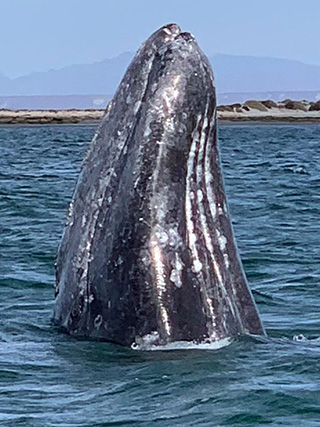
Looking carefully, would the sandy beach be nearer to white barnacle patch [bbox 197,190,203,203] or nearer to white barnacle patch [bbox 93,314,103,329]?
white barnacle patch [bbox 197,190,203,203]

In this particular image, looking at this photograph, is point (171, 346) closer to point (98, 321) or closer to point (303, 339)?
point (98, 321)

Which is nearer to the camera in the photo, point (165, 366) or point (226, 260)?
point (165, 366)

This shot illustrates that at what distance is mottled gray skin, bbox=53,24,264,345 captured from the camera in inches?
246

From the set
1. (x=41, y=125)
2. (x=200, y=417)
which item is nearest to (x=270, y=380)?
(x=200, y=417)

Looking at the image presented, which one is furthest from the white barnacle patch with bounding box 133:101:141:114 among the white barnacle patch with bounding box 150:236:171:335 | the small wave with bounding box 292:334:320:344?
the small wave with bounding box 292:334:320:344

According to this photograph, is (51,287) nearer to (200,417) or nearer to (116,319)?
(116,319)

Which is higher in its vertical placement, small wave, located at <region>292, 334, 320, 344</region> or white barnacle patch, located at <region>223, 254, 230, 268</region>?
white barnacle patch, located at <region>223, 254, 230, 268</region>

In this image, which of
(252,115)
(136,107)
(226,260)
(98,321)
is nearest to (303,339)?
(226,260)

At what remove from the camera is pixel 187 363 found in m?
6.13

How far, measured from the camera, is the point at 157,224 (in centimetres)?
634

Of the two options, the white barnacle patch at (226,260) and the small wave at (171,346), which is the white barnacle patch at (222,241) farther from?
the small wave at (171,346)

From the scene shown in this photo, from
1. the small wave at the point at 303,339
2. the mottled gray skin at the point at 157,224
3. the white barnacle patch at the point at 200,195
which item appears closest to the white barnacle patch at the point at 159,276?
the mottled gray skin at the point at 157,224

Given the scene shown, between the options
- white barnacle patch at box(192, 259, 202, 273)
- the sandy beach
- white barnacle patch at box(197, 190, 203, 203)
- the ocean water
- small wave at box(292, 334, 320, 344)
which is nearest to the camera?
the ocean water

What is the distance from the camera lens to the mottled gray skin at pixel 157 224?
6.24 metres
